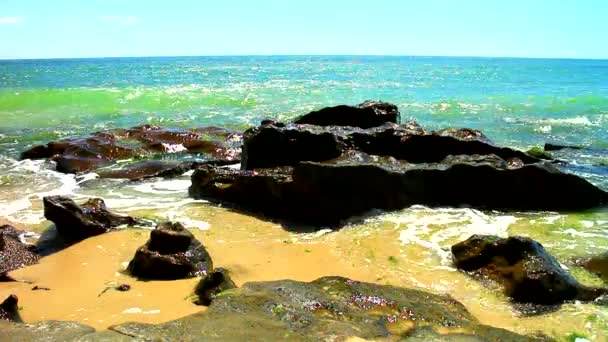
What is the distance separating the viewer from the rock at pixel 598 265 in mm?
6270

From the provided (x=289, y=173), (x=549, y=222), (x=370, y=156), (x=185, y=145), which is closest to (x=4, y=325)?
(x=289, y=173)

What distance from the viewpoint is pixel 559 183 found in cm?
922

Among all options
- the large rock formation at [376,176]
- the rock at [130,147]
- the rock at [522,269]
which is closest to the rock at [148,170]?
the rock at [130,147]

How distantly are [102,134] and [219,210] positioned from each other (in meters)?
8.05

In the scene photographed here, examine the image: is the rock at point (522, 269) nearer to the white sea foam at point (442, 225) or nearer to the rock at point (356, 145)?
the white sea foam at point (442, 225)

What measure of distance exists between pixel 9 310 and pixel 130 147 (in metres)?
10.3

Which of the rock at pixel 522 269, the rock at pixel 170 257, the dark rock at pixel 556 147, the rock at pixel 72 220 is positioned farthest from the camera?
the dark rock at pixel 556 147

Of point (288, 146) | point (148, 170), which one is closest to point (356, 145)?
point (288, 146)

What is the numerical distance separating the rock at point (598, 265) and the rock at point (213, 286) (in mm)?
4101

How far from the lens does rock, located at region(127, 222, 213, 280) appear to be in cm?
614

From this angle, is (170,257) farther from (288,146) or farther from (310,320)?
(288,146)

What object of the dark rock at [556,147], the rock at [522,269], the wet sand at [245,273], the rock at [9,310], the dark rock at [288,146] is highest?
the dark rock at [288,146]

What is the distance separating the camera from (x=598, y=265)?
6410mm

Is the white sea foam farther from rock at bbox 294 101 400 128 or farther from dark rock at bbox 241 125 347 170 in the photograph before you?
rock at bbox 294 101 400 128
